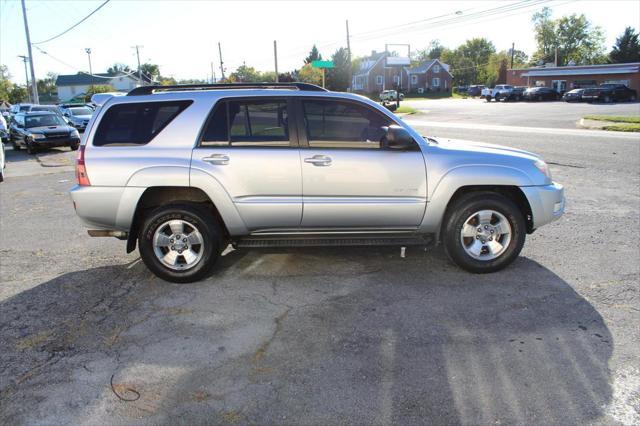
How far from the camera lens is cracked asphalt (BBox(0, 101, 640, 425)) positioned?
302 cm

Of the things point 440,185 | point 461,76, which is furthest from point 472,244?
point 461,76

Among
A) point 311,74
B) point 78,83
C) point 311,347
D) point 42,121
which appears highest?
point 78,83

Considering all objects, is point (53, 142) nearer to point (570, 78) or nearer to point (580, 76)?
point (580, 76)

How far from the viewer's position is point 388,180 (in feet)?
16.0

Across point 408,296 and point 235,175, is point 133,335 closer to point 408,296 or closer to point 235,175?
point 235,175

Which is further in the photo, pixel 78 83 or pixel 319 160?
pixel 78 83

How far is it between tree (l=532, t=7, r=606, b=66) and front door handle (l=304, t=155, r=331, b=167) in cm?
12280

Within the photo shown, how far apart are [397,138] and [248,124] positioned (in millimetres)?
1464

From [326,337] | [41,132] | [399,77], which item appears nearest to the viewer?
[326,337]

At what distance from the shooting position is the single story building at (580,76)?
53719mm

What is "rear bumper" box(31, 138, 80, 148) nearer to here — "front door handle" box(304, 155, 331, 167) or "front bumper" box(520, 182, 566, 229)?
"front door handle" box(304, 155, 331, 167)

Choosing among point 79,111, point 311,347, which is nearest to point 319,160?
point 311,347

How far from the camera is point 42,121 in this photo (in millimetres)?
19484

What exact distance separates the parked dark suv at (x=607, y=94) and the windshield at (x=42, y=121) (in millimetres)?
43970
